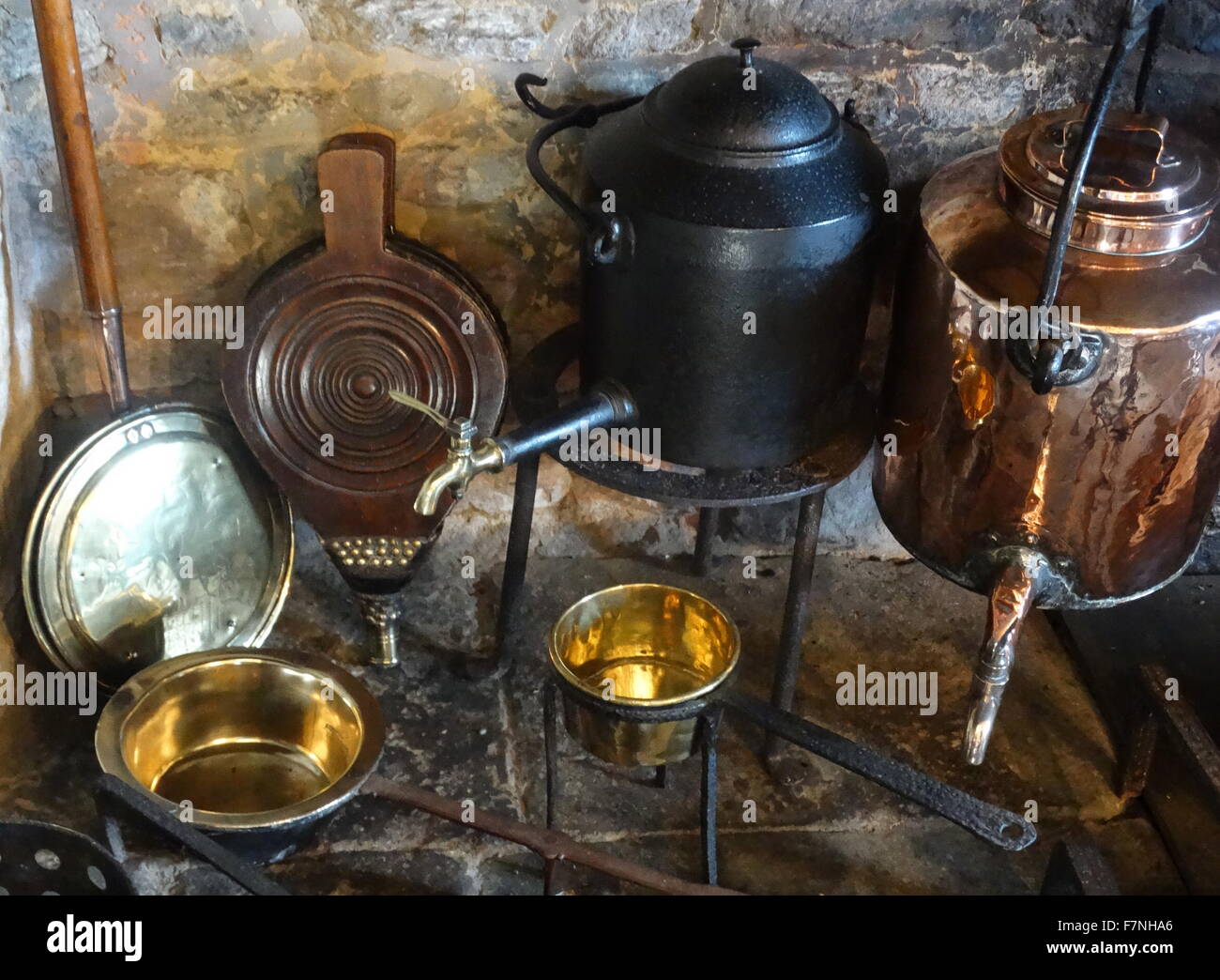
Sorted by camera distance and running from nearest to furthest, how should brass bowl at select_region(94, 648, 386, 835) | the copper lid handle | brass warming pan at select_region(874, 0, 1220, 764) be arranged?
the copper lid handle
brass warming pan at select_region(874, 0, 1220, 764)
brass bowl at select_region(94, 648, 386, 835)

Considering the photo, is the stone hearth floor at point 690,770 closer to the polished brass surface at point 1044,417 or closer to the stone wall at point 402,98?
the polished brass surface at point 1044,417

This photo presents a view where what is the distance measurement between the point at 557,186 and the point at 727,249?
12.6 inches

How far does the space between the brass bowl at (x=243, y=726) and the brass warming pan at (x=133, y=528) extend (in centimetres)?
20

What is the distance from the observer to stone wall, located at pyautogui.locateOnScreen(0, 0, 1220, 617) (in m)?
1.92

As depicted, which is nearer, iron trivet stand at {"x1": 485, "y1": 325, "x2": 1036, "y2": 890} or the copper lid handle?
the copper lid handle

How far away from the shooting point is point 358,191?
1.94 m

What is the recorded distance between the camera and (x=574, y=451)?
1.89 meters

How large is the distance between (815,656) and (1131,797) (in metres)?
0.57

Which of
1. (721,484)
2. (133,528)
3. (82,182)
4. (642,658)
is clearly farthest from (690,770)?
(82,182)

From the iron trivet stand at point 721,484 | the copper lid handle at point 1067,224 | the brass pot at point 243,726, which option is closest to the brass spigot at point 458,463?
the iron trivet stand at point 721,484

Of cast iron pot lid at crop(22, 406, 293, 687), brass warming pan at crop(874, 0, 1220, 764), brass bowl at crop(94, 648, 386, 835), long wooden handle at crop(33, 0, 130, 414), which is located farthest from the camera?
cast iron pot lid at crop(22, 406, 293, 687)

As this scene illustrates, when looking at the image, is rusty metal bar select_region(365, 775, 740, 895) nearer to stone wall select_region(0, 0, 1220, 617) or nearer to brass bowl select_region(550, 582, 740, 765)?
brass bowl select_region(550, 582, 740, 765)

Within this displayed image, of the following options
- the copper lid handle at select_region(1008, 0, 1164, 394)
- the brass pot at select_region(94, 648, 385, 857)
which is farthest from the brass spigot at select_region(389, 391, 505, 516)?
the copper lid handle at select_region(1008, 0, 1164, 394)

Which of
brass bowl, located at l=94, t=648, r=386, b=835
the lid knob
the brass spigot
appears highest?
the lid knob
